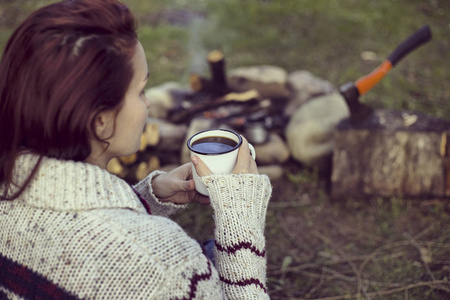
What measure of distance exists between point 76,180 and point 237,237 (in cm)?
63

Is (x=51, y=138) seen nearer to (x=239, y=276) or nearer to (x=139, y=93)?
(x=139, y=93)

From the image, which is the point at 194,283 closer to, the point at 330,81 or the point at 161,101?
the point at 161,101

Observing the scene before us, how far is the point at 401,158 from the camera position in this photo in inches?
129

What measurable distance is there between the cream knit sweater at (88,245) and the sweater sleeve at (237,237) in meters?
0.23

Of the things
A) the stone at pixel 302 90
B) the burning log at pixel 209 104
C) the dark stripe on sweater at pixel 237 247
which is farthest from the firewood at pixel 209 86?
the dark stripe on sweater at pixel 237 247

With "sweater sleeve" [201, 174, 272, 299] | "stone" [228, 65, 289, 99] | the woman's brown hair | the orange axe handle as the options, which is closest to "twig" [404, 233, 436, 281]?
the orange axe handle

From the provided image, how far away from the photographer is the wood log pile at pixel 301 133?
10.7ft

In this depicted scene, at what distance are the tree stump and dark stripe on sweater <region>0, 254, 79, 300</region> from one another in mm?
2574

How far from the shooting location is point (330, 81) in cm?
504

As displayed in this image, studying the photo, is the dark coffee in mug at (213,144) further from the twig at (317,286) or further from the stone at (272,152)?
the stone at (272,152)

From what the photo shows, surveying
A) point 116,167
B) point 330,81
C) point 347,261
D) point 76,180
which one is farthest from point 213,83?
point 76,180

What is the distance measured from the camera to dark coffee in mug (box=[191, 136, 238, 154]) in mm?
1716

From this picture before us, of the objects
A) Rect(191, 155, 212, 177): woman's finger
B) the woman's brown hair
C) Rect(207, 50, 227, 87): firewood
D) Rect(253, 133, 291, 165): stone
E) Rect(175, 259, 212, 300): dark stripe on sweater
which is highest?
the woman's brown hair

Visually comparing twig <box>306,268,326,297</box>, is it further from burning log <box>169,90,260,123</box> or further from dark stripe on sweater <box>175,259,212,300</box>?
burning log <box>169,90,260,123</box>
